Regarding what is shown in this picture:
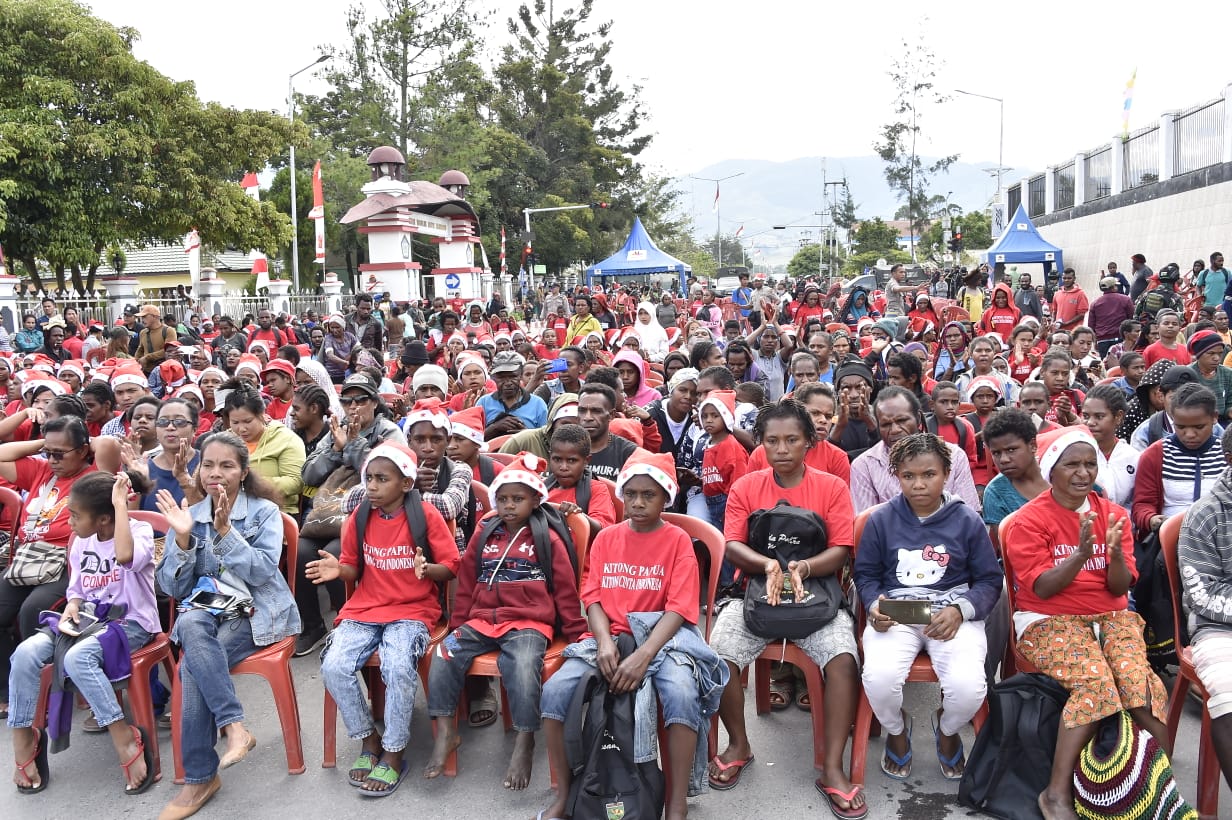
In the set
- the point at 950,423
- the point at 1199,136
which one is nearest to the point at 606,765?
the point at 950,423

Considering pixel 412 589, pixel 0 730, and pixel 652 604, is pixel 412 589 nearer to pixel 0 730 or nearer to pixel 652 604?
pixel 652 604

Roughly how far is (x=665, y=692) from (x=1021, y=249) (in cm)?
1928

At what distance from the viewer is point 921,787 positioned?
366 centimetres

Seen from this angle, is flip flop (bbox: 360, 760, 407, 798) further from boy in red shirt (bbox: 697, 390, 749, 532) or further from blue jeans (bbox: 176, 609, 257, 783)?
boy in red shirt (bbox: 697, 390, 749, 532)

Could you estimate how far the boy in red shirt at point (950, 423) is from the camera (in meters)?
5.27

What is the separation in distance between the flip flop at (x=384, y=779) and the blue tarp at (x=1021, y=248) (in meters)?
19.1

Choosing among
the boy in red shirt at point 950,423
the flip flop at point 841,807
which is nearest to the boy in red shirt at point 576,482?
the flip flop at point 841,807

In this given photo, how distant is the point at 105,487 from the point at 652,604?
2411 mm

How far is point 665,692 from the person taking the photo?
347 centimetres

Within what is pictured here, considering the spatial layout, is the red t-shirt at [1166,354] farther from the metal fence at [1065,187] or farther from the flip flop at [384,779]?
the metal fence at [1065,187]

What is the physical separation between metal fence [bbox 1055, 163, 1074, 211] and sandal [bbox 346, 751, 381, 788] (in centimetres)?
2924

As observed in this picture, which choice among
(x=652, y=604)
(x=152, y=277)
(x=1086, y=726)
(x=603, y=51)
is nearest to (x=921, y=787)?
(x=1086, y=726)

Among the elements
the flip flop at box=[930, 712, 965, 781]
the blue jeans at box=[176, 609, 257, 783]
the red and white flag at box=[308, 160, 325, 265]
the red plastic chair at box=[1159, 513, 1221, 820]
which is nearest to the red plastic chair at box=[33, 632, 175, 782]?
the blue jeans at box=[176, 609, 257, 783]

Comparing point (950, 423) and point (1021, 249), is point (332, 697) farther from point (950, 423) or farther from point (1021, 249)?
point (1021, 249)
